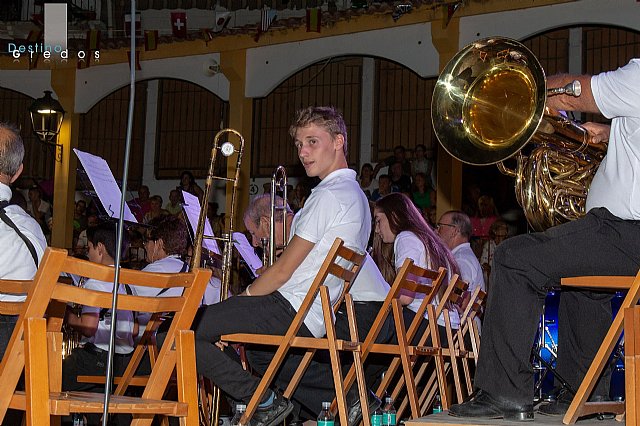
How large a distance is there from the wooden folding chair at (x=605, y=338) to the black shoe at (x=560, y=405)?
0.63 feet

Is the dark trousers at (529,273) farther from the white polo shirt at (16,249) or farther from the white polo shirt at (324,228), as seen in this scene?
the white polo shirt at (16,249)

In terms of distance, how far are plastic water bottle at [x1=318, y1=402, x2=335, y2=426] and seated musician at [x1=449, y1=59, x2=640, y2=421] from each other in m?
1.39

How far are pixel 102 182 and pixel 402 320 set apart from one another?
5.79ft

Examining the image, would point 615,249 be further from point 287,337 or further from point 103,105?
point 103,105

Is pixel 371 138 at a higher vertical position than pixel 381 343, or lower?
higher

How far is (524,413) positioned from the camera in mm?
3559

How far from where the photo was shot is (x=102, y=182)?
508 centimetres

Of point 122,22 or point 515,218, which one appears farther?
point 122,22

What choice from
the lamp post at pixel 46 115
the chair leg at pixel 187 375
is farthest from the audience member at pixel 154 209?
the chair leg at pixel 187 375

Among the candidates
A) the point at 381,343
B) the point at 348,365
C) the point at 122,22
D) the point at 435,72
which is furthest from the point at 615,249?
the point at 122,22

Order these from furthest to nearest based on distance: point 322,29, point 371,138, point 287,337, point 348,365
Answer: point 371,138 < point 322,29 < point 348,365 < point 287,337

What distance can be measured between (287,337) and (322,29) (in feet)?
28.1

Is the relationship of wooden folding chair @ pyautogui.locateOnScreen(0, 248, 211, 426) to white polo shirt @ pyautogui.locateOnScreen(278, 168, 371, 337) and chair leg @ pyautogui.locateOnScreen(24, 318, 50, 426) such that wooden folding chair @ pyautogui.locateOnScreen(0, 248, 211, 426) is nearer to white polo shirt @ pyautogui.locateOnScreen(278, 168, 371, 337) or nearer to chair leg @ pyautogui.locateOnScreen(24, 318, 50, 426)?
chair leg @ pyautogui.locateOnScreen(24, 318, 50, 426)

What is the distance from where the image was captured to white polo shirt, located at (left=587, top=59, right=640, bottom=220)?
3566 millimetres
